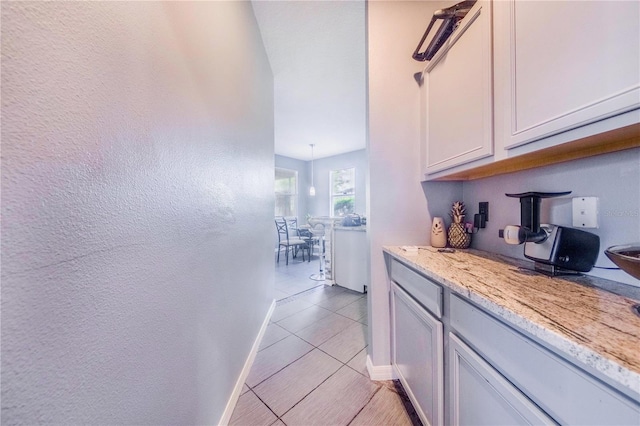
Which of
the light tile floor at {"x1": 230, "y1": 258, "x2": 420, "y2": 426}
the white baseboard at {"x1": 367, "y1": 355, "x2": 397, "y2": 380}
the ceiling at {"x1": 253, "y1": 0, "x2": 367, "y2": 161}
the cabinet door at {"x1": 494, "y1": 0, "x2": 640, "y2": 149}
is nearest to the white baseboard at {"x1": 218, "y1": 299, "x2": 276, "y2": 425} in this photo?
the light tile floor at {"x1": 230, "y1": 258, "x2": 420, "y2": 426}

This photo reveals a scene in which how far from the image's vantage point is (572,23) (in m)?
0.68

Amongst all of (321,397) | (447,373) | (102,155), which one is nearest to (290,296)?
(321,397)

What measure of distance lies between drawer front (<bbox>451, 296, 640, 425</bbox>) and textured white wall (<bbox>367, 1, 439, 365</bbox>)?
784mm

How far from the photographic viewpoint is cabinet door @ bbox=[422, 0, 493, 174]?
99 cm

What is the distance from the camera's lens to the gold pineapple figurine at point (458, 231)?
140cm

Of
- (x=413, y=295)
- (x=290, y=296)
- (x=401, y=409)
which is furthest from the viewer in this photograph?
(x=290, y=296)

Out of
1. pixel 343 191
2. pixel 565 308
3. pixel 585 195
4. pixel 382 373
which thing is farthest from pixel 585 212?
pixel 343 191

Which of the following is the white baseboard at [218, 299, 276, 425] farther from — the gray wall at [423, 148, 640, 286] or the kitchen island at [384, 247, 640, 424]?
the gray wall at [423, 148, 640, 286]

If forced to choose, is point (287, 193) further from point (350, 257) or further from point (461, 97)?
point (461, 97)

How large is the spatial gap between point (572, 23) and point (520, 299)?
2.83ft

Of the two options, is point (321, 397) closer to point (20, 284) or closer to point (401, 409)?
point (401, 409)

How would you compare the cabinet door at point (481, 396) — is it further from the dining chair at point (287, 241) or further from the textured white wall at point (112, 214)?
the dining chair at point (287, 241)

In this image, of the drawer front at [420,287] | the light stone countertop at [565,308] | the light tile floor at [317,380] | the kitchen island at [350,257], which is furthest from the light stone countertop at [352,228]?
the light stone countertop at [565,308]

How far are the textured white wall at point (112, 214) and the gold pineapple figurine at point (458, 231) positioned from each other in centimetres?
142
